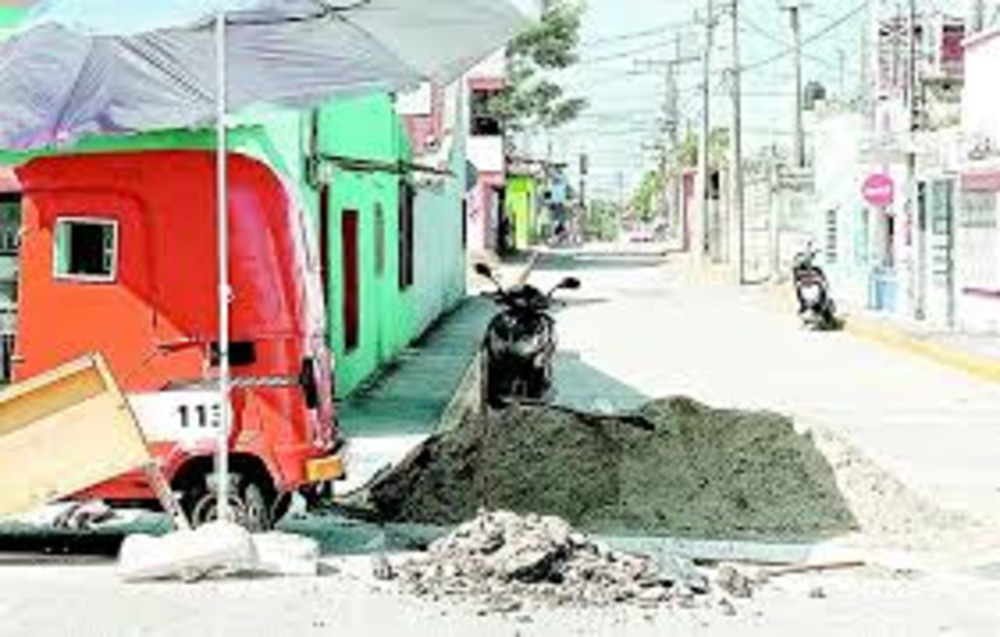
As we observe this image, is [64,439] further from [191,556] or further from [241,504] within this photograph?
[241,504]

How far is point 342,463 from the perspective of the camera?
448 inches

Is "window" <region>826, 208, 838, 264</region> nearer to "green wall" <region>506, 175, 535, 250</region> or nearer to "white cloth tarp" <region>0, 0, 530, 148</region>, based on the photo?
"white cloth tarp" <region>0, 0, 530, 148</region>

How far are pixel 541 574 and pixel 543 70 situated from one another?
240ft

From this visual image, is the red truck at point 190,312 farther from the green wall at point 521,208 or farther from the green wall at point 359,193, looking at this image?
the green wall at point 521,208

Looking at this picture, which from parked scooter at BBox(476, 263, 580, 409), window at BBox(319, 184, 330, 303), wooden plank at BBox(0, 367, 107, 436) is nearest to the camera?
wooden plank at BBox(0, 367, 107, 436)

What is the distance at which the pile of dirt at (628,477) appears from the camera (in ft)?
39.2

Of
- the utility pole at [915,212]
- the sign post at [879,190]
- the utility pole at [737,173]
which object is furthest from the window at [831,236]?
the utility pole at [915,212]

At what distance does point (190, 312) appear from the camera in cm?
1106

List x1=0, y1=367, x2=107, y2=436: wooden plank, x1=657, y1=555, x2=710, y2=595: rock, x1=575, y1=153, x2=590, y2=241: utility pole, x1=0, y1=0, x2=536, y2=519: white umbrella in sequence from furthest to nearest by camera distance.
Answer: x1=575, y1=153, x2=590, y2=241: utility pole < x1=0, y1=0, x2=536, y2=519: white umbrella < x1=0, y1=367, x2=107, y2=436: wooden plank < x1=657, y1=555, x2=710, y2=595: rock

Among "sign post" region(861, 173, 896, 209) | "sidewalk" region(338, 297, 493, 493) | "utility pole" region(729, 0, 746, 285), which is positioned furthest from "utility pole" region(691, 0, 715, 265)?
"sidewalk" region(338, 297, 493, 493)

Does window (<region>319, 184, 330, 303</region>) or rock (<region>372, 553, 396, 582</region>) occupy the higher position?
window (<region>319, 184, 330, 303</region>)

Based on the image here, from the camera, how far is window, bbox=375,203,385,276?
24281 mm

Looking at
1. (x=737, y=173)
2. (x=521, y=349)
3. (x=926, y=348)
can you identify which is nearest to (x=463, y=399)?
(x=521, y=349)

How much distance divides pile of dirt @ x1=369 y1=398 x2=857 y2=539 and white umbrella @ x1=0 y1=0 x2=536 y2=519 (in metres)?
2.02
